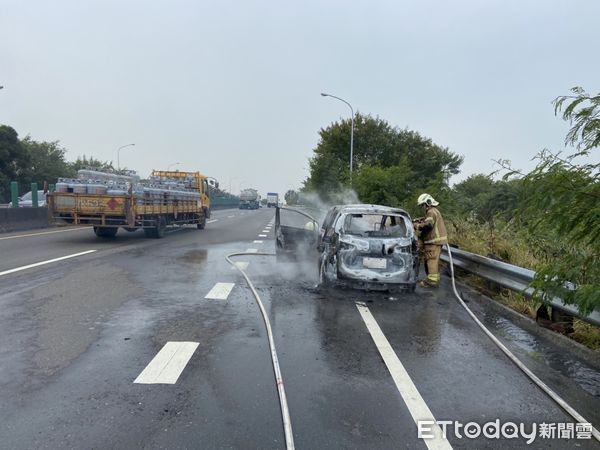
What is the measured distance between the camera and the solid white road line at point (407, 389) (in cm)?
319

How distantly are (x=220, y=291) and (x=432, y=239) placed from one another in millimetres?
4058

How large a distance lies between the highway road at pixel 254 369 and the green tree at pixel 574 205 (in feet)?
3.48

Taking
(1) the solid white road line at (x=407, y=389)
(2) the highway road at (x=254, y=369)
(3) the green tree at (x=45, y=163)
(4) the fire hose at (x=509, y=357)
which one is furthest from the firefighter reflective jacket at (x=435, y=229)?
(3) the green tree at (x=45, y=163)

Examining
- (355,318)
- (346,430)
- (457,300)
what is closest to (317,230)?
(457,300)

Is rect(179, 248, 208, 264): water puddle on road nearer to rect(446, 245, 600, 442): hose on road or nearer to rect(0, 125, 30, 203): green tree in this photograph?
rect(446, 245, 600, 442): hose on road

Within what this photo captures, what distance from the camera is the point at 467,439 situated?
3.24m

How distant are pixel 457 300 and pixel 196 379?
5.26 meters

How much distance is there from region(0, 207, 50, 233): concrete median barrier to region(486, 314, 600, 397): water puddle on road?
1829 cm

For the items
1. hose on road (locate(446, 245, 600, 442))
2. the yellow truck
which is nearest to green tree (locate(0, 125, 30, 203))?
the yellow truck

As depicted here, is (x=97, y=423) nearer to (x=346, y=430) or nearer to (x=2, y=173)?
(x=346, y=430)

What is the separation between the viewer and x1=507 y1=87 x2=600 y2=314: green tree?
3328mm

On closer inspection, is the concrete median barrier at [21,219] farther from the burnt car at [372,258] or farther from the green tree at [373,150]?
the green tree at [373,150]

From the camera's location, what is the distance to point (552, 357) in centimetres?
508

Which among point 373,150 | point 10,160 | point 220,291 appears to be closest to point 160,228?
point 220,291
